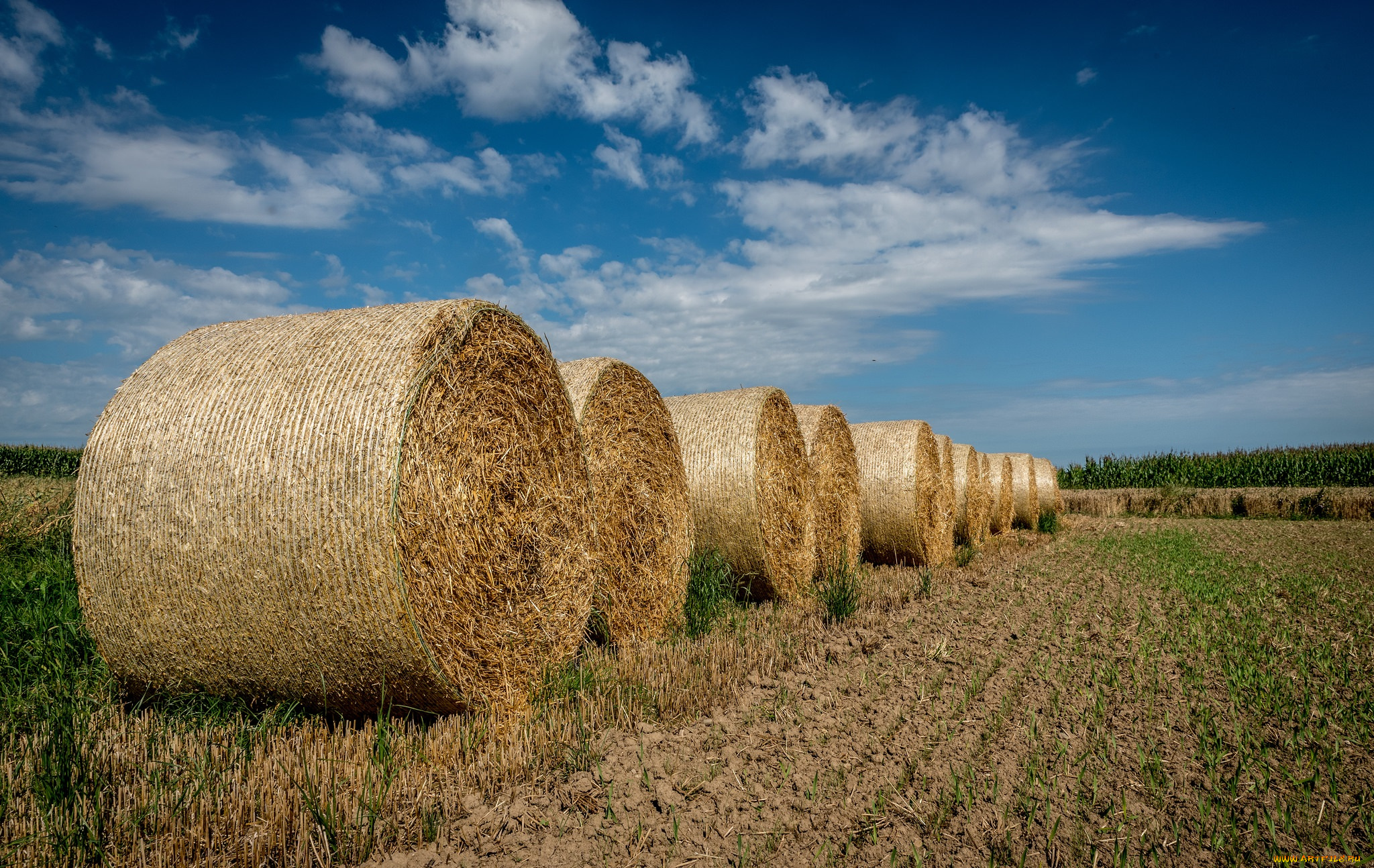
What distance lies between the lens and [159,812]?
2979 millimetres

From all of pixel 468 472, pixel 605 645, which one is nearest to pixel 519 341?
pixel 468 472

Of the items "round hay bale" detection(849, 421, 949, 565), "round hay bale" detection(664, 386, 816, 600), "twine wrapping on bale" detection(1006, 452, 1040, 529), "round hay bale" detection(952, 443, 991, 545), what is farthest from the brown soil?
"twine wrapping on bale" detection(1006, 452, 1040, 529)

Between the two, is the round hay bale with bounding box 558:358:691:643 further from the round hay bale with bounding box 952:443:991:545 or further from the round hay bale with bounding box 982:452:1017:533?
the round hay bale with bounding box 982:452:1017:533

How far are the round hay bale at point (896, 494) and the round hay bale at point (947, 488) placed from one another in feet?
2.53

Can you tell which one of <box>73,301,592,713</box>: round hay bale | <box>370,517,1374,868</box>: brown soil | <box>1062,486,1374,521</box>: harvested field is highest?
<box>73,301,592,713</box>: round hay bale

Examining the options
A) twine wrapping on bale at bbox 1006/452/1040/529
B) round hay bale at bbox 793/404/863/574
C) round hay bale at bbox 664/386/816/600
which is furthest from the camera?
twine wrapping on bale at bbox 1006/452/1040/529

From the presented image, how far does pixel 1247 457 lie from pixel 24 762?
3985cm

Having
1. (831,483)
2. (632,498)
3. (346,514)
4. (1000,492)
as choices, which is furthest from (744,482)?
(1000,492)

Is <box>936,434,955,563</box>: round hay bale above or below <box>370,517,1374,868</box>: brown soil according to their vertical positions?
above

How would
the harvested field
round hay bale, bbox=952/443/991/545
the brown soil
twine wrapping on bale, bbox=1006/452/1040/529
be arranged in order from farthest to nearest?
the harvested field, twine wrapping on bale, bbox=1006/452/1040/529, round hay bale, bbox=952/443/991/545, the brown soil

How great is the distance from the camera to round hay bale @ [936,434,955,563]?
12.2m

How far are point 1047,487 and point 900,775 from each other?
2233 cm

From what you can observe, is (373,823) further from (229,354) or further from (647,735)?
(229,354)

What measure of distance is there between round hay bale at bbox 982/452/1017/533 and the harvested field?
1077cm
